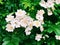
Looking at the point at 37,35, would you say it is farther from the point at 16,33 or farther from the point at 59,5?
the point at 59,5

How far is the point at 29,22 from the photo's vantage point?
11.4ft

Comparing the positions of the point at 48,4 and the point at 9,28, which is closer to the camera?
the point at 9,28

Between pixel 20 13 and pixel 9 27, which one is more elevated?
pixel 20 13

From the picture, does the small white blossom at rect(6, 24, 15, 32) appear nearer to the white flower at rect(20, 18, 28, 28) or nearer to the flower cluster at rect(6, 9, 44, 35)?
the flower cluster at rect(6, 9, 44, 35)

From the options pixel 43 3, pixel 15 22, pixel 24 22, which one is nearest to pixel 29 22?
pixel 24 22

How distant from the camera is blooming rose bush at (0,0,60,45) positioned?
345 centimetres

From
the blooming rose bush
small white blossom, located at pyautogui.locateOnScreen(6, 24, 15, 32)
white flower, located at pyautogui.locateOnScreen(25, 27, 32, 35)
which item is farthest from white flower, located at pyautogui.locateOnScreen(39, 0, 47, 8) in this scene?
small white blossom, located at pyautogui.locateOnScreen(6, 24, 15, 32)

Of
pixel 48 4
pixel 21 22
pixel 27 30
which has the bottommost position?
pixel 27 30

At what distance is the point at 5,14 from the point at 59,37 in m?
0.77

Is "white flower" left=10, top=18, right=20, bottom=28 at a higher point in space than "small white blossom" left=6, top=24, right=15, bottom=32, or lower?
higher

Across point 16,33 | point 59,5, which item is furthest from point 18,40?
point 59,5

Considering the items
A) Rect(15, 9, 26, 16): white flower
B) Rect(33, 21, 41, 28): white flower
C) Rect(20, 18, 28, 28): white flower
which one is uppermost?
Rect(15, 9, 26, 16): white flower

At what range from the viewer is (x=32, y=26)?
11.5ft

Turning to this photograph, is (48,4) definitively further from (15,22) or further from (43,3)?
(15,22)
